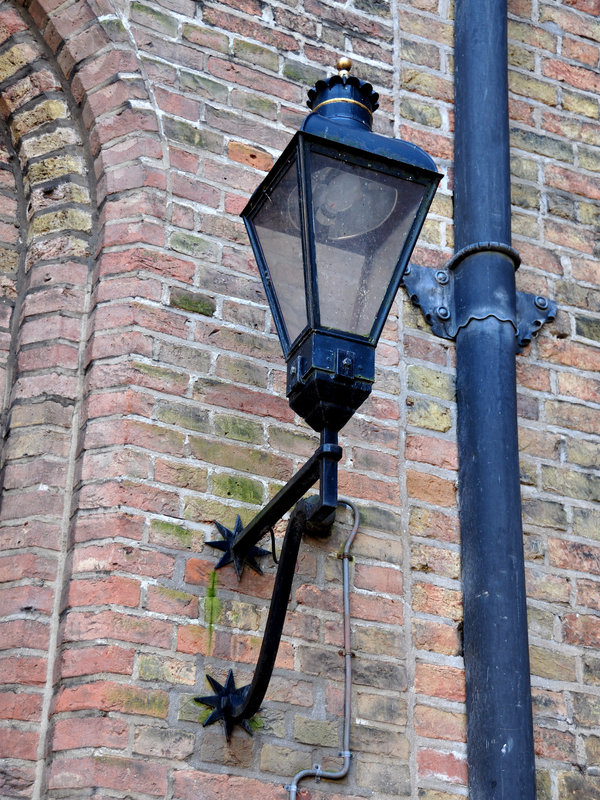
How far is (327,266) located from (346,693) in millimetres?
969

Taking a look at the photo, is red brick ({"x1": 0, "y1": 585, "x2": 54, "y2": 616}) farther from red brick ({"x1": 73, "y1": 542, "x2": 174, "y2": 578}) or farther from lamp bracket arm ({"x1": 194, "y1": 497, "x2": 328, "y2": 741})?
lamp bracket arm ({"x1": 194, "y1": 497, "x2": 328, "y2": 741})

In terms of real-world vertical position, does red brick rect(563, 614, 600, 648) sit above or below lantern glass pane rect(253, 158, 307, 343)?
below

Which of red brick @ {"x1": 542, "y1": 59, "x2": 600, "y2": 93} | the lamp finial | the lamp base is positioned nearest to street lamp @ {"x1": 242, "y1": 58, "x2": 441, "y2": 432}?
the lamp base

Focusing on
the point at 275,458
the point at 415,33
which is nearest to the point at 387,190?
the point at 275,458

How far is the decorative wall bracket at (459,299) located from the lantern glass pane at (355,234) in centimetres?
82

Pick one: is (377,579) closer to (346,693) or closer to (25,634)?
(346,693)

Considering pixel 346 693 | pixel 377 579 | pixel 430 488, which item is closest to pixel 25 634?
pixel 346 693

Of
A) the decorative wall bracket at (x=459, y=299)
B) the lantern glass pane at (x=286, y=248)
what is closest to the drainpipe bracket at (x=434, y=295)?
the decorative wall bracket at (x=459, y=299)

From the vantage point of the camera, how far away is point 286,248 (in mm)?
2492

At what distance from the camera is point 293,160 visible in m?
2.45

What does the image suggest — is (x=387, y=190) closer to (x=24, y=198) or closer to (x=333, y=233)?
(x=333, y=233)

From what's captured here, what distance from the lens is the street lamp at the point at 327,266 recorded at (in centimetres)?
235

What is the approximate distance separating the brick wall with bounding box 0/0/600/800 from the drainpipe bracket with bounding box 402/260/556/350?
0.06 m

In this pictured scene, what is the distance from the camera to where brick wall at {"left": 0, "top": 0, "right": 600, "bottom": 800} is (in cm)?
264
